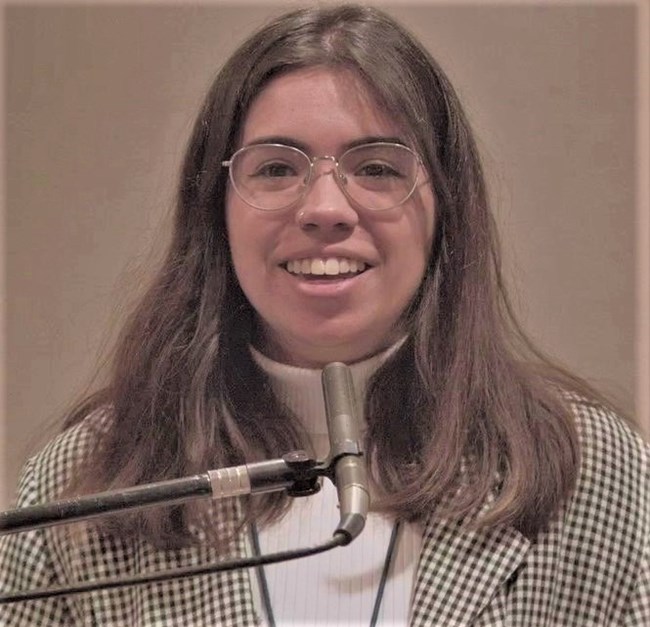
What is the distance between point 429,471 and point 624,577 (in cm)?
19

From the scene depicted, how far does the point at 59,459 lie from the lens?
1.16 meters

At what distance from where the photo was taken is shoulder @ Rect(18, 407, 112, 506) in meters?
1.15

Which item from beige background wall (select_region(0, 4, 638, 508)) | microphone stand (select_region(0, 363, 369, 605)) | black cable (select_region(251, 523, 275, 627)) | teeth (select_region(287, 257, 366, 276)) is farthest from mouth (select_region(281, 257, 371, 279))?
microphone stand (select_region(0, 363, 369, 605))

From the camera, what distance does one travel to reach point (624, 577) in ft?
3.48

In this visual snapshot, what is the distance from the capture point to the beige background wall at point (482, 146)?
117cm

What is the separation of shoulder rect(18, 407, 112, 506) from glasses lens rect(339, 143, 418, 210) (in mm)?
315

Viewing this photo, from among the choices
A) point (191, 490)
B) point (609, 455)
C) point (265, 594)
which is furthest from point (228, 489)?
point (609, 455)

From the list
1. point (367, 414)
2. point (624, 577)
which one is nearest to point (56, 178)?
point (367, 414)

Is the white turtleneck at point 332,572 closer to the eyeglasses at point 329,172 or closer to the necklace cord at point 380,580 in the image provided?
the necklace cord at point 380,580

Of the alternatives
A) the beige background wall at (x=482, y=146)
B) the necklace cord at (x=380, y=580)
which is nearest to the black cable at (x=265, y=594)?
the necklace cord at (x=380, y=580)

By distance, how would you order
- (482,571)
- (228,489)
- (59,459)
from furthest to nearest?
(59,459) → (482,571) → (228,489)

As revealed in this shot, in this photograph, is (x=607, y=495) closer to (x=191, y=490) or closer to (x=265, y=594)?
(x=265, y=594)

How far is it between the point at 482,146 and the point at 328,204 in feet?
0.58

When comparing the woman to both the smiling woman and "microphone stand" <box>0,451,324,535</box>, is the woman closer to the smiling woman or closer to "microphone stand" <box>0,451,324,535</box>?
the smiling woman
